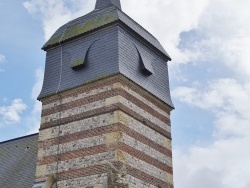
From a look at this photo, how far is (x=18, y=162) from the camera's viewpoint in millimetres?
17328

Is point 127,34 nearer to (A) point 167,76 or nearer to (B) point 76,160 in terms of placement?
(A) point 167,76

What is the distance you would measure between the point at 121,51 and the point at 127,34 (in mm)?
1022

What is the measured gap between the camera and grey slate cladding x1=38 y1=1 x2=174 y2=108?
50.0ft

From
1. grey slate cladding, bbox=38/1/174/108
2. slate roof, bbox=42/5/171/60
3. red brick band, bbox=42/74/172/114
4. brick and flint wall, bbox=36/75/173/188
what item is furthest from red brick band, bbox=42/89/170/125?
slate roof, bbox=42/5/171/60

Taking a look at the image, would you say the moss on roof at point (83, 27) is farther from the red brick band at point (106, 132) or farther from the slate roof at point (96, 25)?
the red brick band at point (106, 132)

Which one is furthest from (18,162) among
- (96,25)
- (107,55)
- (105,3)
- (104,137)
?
(105,3)

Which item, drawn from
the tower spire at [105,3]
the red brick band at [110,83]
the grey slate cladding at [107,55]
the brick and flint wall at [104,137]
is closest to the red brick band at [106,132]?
the brick and flint wall at [104,137]

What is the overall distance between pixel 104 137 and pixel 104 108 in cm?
102

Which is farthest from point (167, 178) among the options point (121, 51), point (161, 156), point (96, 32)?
point (96, 32)

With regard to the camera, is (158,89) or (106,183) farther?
(158,89)

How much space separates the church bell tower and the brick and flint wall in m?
0.03

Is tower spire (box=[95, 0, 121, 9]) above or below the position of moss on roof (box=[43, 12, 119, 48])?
above

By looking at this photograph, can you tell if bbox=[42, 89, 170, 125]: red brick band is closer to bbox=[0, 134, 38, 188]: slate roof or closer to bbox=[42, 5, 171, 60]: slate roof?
bbox=[0, 134, 38, 188]: slate roof

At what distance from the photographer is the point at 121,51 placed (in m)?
15.2
